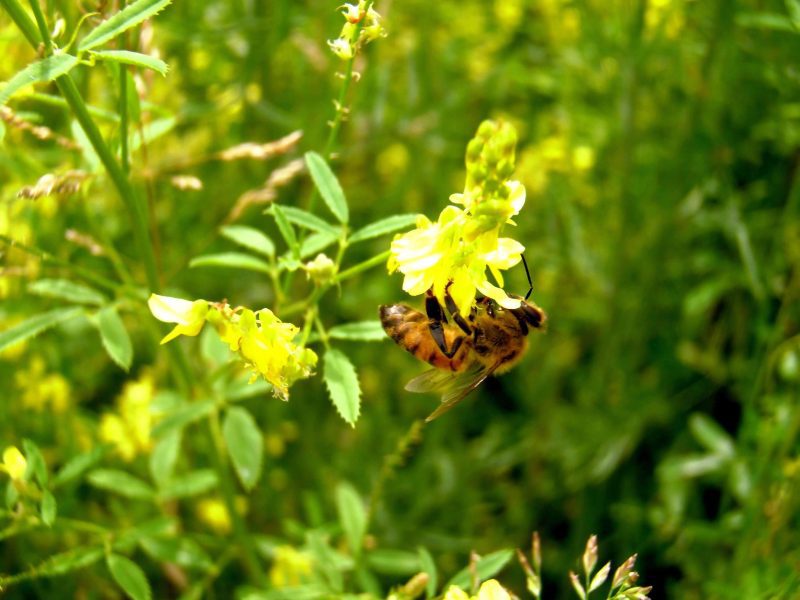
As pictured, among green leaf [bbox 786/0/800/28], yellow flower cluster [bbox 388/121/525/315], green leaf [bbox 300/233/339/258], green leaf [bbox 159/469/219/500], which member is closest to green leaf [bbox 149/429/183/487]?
green leaf [bbox 159/469/219/500]

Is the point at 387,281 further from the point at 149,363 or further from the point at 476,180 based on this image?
the point at 476,180

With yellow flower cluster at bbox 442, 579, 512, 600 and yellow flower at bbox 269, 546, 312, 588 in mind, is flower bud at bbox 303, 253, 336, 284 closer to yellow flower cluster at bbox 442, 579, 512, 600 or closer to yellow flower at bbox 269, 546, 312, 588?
yellow flower cluster at bbox 442, 579, 512, 600

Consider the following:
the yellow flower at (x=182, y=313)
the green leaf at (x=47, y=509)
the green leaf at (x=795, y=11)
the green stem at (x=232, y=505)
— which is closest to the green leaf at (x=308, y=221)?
the yellow flower at (x=182, y=313)

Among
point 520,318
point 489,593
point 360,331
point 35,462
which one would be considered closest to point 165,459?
point 35,462

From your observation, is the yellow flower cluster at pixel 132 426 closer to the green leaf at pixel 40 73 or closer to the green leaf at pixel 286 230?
the green leaf at pixel 286 230

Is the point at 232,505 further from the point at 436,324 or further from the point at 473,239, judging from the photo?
the point at 473,239

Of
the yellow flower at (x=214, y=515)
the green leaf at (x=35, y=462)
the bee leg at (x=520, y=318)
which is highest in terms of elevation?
the bee leg at (x=520, y=318)

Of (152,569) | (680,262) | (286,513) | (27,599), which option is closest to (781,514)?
(680,262)
